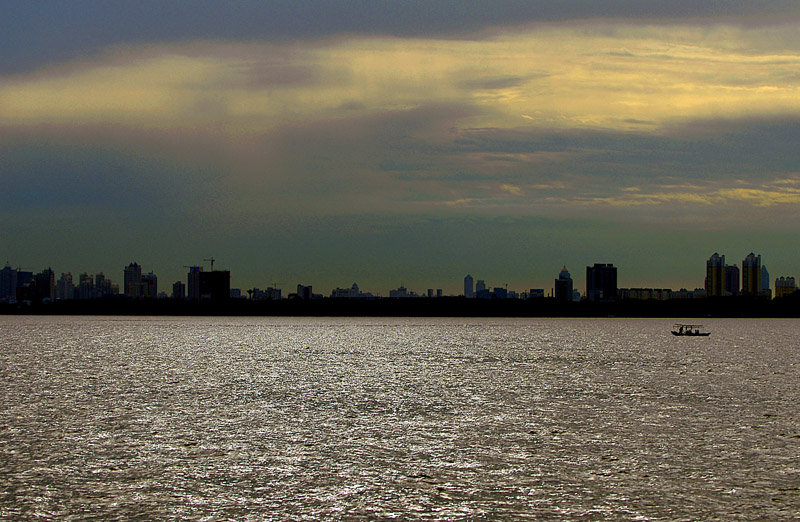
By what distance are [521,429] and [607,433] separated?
4.50 meters

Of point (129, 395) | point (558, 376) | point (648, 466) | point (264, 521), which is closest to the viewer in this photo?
point (264, 521)

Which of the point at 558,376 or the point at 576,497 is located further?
the point at 558,376

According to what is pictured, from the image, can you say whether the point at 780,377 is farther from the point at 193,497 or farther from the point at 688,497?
the point at 193,497

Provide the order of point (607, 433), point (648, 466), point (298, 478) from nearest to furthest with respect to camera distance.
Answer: point (298, 478) < point (648, 466) < point (607, 433)

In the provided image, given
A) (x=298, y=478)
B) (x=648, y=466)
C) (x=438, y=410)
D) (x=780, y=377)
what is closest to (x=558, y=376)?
(x=780, y=377)

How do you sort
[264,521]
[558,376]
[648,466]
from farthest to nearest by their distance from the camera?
[558,376], [648,466], [264,521]

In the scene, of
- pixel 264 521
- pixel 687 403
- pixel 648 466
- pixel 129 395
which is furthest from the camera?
pixel 129 395

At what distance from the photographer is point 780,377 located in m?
88.9

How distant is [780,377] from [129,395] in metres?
66.3

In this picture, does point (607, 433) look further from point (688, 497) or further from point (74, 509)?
point (74, 509)

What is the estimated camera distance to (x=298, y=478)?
30.6 m

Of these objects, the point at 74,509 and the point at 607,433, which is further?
the point at 607,433

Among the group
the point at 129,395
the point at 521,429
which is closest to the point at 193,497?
the point at 521,429

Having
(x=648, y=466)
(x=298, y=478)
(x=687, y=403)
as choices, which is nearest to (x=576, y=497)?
(x=648, y=466)
